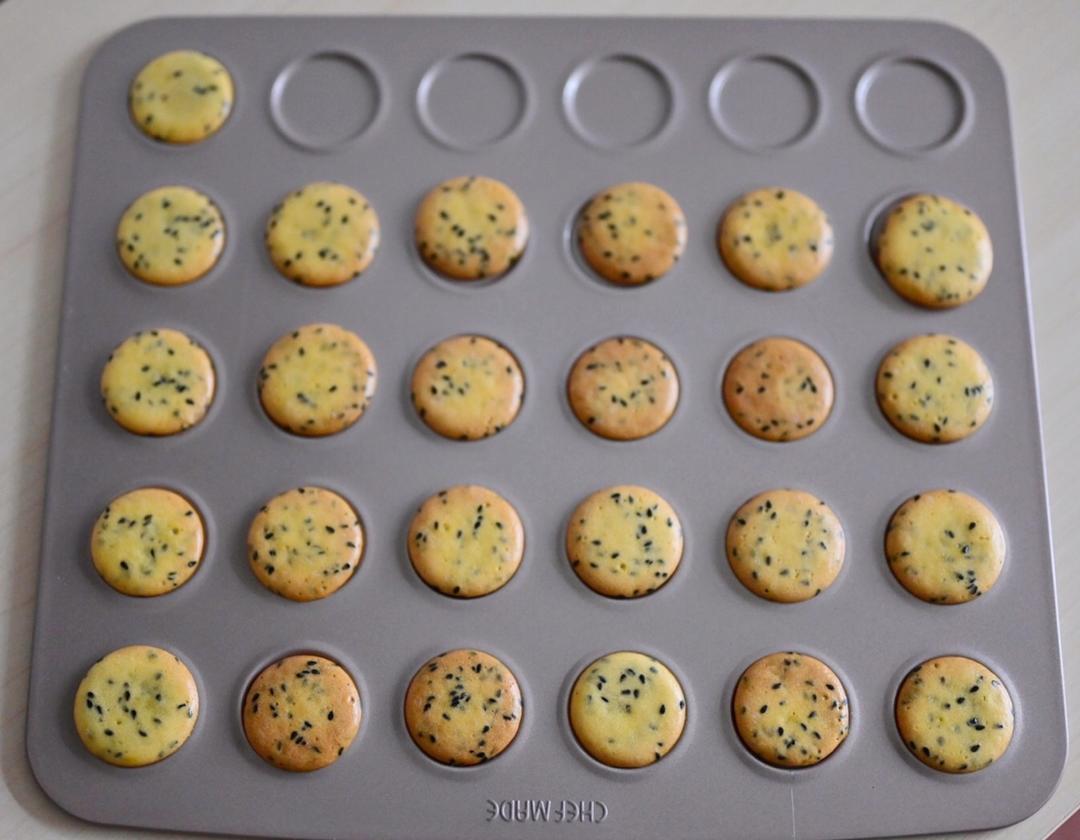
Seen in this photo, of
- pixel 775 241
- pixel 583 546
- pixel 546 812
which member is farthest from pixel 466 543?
pixel 775 241

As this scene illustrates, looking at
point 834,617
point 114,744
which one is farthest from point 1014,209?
point 114,744

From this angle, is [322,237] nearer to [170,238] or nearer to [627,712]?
[170,238]

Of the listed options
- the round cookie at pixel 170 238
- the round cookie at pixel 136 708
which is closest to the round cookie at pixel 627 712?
the round cookie at pixel 136 708

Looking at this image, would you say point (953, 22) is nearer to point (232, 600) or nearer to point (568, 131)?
point (568, 131)

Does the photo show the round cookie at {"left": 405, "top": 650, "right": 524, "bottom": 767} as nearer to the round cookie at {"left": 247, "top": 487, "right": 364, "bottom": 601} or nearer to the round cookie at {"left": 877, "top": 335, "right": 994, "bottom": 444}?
the round cookie at {"left": 247, "top": 487, "right": 364, "bottom": 601}

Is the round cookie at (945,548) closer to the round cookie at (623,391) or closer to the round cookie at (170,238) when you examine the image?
the round cookie at (623,391)
